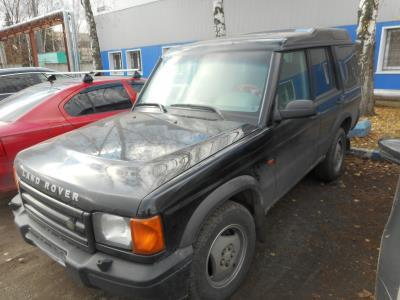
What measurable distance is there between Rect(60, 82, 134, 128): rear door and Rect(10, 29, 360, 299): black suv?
53.8 inches

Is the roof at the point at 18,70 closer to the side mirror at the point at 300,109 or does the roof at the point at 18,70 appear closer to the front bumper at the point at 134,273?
the front bumper at the point at 134,273

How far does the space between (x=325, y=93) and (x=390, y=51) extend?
8.81 metres

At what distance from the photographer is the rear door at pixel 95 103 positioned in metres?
4.41

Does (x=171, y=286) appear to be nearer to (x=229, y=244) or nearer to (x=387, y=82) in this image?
(x=229, y=244)

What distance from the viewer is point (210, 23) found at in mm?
15039

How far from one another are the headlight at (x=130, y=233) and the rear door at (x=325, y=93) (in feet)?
8.17

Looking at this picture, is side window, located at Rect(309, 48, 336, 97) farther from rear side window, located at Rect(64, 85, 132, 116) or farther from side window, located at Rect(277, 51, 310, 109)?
rear side window, located at Rect(64, 85, 132, 116)

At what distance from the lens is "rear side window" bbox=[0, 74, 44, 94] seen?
631cm

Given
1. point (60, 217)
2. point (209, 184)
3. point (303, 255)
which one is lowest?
point (303, 255)

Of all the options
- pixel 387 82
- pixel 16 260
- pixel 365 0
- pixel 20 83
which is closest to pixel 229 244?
pixel 16 260

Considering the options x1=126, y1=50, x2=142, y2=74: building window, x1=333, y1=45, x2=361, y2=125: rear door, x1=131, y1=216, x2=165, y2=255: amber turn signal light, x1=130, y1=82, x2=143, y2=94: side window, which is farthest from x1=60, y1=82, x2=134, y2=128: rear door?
x1=126, y1=50, x2=142, y2=74: building window

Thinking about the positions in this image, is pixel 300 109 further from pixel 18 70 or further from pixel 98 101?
pixel 18 70

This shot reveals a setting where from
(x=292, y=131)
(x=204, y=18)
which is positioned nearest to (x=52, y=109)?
(x=292, y=131)

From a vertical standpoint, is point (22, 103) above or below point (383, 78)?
above
